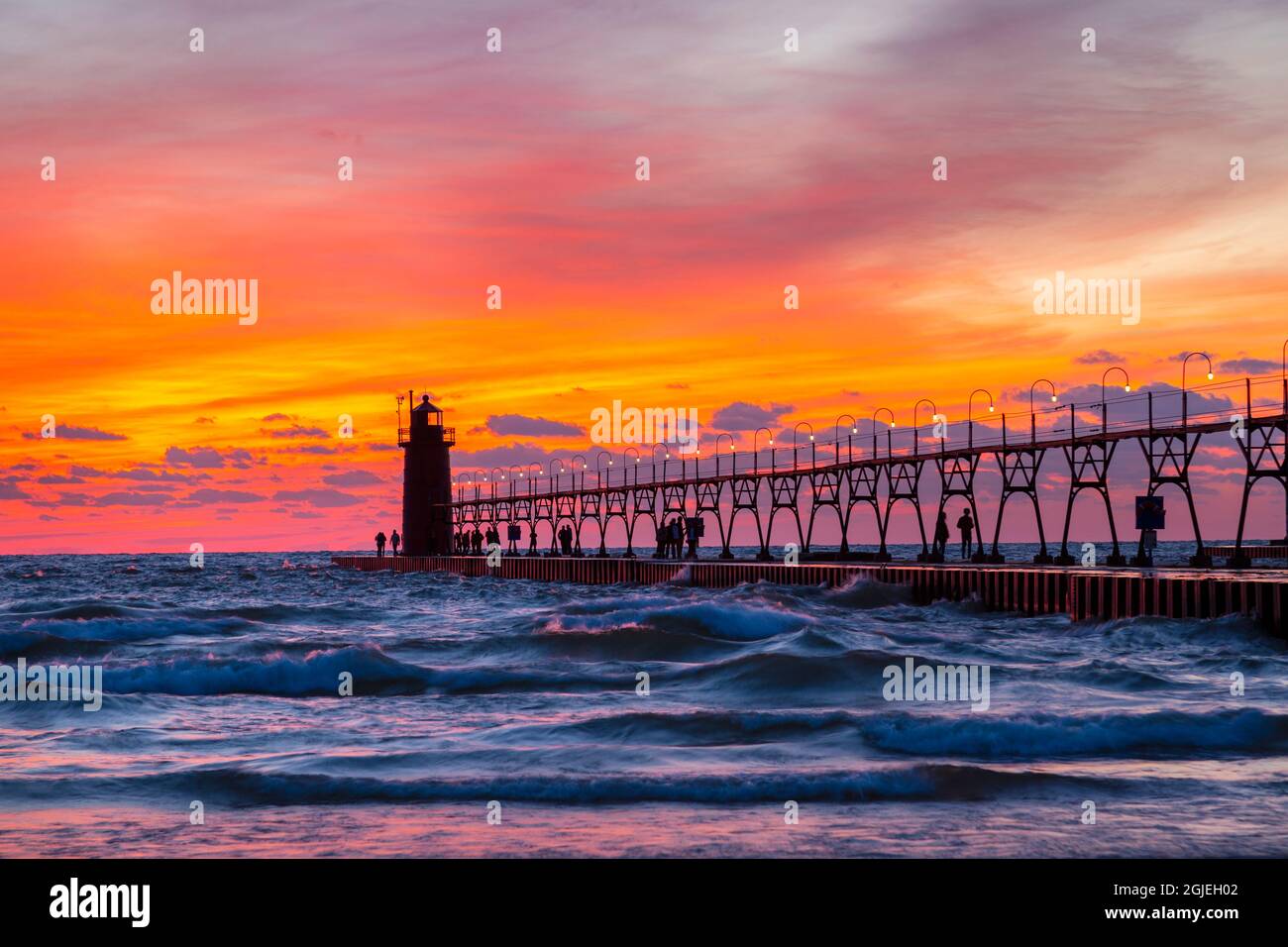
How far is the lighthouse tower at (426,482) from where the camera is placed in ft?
248

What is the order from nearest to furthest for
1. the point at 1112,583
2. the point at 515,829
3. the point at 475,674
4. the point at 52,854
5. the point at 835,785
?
the point at 52,854 < the point at 515,829 < the point at 835,785 < the point at 475,674 < the point at 1112,583

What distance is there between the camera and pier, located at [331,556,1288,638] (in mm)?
23500

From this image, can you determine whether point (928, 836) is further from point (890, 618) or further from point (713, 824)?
point (890, 618)

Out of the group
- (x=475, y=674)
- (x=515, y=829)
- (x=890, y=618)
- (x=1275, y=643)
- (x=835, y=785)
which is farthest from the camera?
(x=890, y=618)

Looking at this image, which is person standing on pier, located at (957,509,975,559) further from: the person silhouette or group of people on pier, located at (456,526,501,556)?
group of people on pier, located at (456,526,501,556)

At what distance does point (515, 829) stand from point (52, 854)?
9.46ft

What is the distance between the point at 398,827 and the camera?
8781mm

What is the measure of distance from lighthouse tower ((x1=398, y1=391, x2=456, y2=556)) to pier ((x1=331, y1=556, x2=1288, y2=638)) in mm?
20422

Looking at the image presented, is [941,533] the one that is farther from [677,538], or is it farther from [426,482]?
[426,482]

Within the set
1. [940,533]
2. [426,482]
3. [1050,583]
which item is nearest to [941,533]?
[940,533]

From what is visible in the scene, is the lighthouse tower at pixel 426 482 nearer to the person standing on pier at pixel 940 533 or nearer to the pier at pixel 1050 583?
the pier at pixel 1050 583

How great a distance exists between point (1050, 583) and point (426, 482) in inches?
2040
